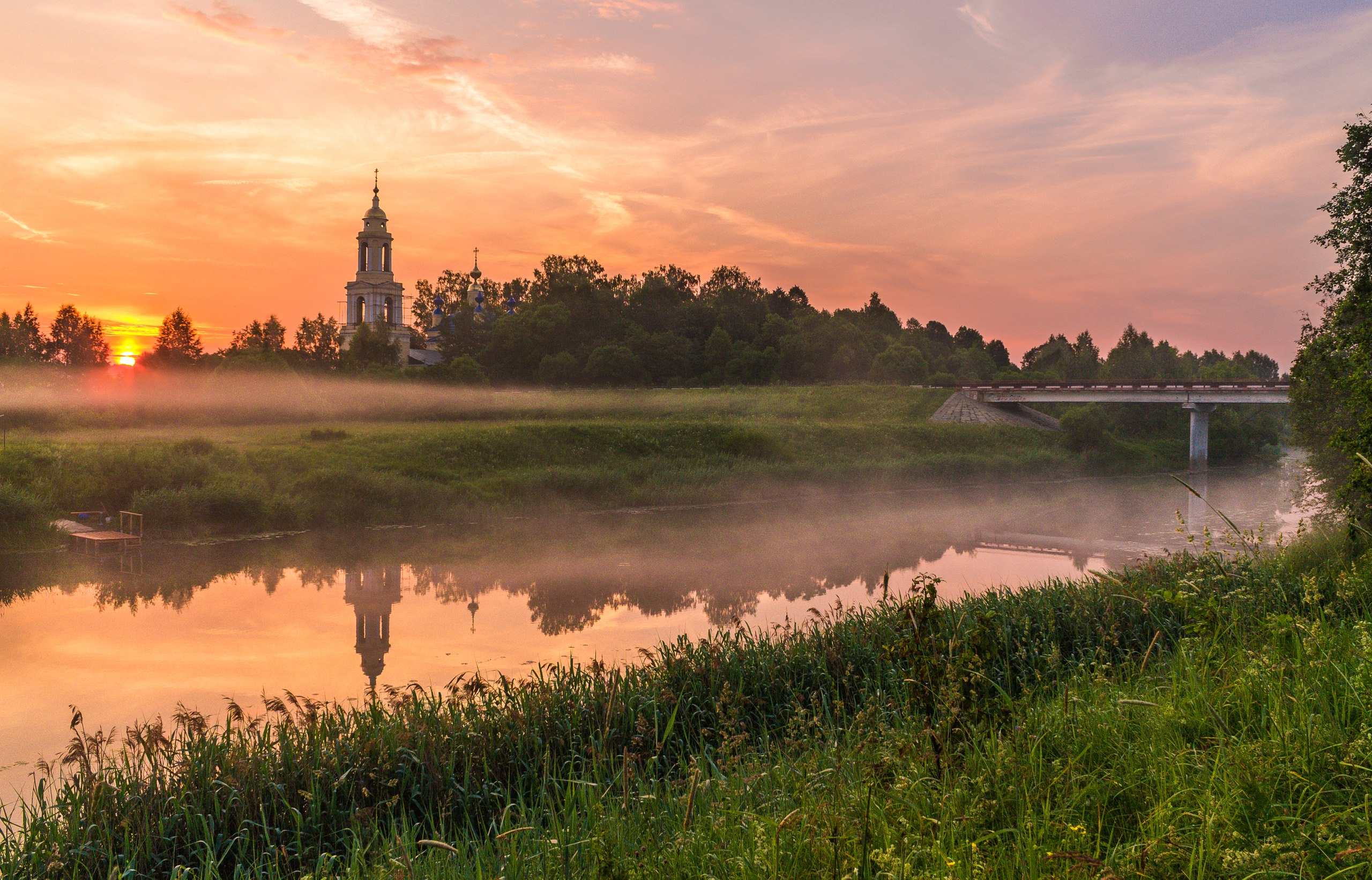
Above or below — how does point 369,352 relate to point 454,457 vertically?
above

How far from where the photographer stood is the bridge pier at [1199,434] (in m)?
61.8

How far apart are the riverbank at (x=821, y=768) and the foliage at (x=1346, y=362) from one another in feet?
16.4

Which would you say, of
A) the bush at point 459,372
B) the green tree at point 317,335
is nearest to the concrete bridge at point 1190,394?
the bush at point 459,372

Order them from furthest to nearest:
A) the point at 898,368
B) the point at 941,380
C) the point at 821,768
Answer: the point at 898,368
the point at 941,380
the point at 821,768

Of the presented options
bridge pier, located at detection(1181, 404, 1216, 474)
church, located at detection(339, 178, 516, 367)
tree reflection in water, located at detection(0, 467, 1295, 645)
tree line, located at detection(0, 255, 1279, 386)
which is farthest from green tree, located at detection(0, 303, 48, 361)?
bridge pier, located at detection(1181, 404, 1216, 474)

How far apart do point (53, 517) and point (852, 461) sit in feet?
112

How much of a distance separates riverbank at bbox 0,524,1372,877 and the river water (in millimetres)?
1268

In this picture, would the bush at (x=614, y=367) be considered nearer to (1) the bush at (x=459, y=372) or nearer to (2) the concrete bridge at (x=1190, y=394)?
(1) the bush at (x=459, y=372)

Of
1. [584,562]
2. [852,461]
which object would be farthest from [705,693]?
[852,461]

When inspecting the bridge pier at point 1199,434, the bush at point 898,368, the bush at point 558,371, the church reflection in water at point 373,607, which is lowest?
the church reflection in water at point 373,607

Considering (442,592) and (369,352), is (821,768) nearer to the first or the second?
(442,592)

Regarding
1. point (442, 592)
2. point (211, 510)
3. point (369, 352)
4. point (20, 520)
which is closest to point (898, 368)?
point (369, 352)

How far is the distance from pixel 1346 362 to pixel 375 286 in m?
98.0

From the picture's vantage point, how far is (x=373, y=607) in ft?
62.3
